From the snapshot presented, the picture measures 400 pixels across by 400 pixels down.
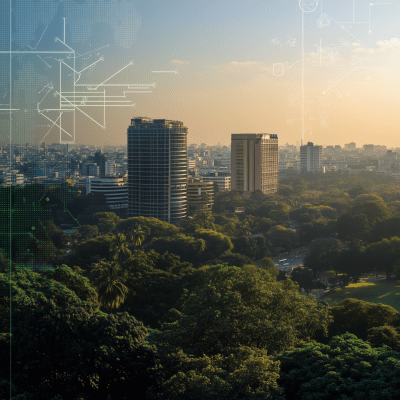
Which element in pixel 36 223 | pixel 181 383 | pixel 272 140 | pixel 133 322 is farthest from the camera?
pixel 272 140

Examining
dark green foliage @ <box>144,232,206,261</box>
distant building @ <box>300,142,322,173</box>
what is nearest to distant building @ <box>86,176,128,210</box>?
dark green foliage @ <box>144,232,206,261</box>

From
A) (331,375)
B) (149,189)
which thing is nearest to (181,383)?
(331,375)

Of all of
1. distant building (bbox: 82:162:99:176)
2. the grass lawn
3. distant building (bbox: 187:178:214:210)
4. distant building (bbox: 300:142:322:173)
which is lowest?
the grass lawn

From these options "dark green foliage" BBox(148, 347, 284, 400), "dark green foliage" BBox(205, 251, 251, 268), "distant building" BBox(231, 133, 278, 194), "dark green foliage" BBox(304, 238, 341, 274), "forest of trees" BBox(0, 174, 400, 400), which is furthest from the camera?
"distant building" BBox(231, 133, 278, 194)

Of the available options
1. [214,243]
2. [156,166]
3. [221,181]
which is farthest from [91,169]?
[214,243]

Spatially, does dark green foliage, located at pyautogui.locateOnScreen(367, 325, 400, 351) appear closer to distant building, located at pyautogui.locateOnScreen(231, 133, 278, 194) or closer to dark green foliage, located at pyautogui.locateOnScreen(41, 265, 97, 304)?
dark green foliage, located at pyautogui.locateOnScreen(41, 265, 97, 304)

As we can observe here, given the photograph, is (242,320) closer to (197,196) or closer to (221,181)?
(197,196)

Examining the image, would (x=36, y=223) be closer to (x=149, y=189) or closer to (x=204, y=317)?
(x=204, y=317)
